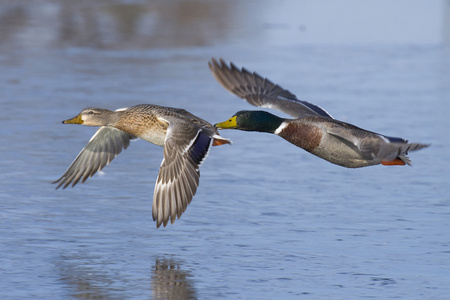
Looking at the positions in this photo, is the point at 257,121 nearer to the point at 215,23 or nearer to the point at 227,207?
the point at 227,207

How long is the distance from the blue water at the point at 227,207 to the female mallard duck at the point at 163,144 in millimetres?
265

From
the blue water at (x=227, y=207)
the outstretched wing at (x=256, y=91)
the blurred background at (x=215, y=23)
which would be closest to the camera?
the blue water at (x=227, y=207)

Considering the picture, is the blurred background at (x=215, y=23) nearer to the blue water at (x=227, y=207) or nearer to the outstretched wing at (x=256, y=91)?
the blue water at (x=227, y=207)

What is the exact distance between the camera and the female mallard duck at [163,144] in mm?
6559

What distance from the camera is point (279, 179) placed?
843cm

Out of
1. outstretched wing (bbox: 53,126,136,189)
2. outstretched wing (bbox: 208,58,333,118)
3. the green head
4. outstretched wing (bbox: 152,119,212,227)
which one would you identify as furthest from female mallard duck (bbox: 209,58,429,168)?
outstretched wing (bbox: 53,126,136,189)

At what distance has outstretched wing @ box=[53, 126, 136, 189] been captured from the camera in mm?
7805

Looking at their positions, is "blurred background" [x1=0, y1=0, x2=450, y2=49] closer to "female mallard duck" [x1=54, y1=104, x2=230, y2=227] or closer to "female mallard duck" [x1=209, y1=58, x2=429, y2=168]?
"female mallard duck" [x1=54, y1=104, x2=230, y2=227]

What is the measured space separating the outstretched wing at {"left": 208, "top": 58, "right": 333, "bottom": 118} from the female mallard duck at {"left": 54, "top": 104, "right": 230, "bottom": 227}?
2.96 ft

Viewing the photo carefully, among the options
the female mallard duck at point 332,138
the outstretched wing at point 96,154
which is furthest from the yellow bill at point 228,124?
the outstretched wing at point 96,154

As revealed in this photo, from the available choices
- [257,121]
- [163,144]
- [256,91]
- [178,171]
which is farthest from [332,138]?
[256,91]

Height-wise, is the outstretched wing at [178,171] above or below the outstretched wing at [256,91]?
below

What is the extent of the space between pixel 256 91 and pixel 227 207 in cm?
141

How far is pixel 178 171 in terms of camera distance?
6652 mm
